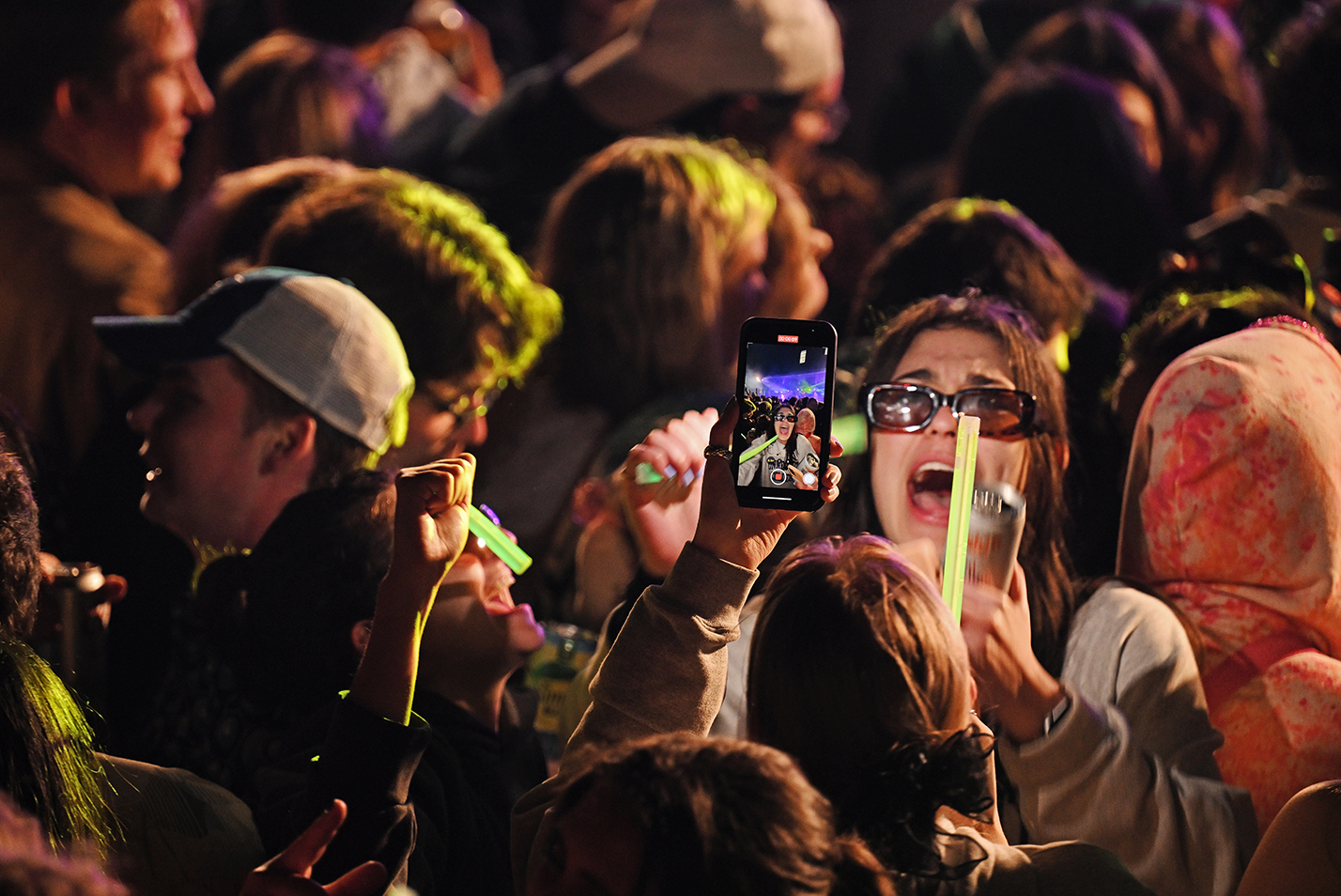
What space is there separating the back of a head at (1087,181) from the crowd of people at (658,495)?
11mm

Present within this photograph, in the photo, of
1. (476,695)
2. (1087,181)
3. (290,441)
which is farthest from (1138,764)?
(1087,181)

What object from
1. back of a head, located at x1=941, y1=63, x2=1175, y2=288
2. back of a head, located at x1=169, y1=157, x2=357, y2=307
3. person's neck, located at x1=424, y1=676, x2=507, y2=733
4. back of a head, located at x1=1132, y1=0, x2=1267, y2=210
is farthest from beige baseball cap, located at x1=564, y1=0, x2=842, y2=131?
person's neck, located at x1=424, y1=676, x2=507, y2=733

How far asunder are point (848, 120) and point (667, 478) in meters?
3.89

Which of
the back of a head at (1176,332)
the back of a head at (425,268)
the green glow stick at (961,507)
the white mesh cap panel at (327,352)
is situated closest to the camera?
the green glow stick at (961,507)

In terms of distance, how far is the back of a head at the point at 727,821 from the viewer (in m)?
1.25

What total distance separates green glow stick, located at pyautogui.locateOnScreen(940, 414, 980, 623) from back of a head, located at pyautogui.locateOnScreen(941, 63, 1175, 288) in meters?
1.58

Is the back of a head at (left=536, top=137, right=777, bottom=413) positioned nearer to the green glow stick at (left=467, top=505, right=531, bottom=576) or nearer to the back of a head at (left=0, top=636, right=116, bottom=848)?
the green glow stick at (left=467, top=505, right=531, bottom=576)

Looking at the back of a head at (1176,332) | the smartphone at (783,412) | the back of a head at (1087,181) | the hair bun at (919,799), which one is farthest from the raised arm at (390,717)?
the back of a head at (1087,181)

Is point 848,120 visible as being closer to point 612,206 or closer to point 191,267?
point 612,206

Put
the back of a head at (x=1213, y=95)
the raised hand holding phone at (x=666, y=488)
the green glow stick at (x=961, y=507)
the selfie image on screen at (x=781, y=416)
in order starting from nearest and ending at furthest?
1. the selfie image on screen at (x=781, y=416)
2. the green glow stick at (x=961, y=507)
3. the raised hand holding phone at (x=666, y=488)
4. the back of a head at (x=1213, y=95)

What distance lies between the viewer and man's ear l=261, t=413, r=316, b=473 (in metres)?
2.33

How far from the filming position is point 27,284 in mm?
3006

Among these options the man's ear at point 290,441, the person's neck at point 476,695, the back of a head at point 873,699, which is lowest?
the person's neck at point 476,695

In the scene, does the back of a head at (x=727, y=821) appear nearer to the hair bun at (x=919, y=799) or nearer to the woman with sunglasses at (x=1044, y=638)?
the hair bun at (x=919, y=799)
